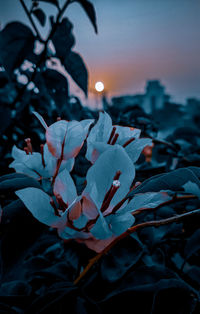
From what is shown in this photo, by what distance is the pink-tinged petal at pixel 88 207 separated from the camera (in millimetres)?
250

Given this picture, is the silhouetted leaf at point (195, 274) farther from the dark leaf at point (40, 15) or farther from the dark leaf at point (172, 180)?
the dark leaf at point (40, 15)

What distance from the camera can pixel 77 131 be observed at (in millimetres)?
298

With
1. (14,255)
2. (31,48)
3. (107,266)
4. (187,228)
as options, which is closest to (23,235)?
(14,255)

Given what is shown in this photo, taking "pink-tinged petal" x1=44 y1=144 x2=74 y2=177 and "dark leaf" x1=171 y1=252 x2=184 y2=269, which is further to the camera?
"dark leaf" x1=171 y1=252 x2=184 y2=269

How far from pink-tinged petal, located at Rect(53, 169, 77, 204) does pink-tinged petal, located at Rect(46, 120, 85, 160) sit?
4cm

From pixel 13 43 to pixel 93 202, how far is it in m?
0.52

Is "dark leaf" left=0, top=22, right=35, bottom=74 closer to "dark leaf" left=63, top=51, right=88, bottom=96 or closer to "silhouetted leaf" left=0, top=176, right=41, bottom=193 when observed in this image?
"dark leaf" left=63, top=51, right=88, bottom=96

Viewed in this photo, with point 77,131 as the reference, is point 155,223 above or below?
below

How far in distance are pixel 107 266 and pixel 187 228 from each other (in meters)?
0.29

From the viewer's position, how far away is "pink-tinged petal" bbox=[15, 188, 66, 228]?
0.83 ft

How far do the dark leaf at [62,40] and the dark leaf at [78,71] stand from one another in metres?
0.03

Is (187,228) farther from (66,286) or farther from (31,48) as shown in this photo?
(31,48)

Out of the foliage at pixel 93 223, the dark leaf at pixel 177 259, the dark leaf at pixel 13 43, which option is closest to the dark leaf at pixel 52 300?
the foliage at pixel 93 223

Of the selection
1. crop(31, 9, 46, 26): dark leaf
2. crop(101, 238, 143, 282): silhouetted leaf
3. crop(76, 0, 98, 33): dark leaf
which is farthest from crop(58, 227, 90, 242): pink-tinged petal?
crop(31, 9, 46, 26): dark leaf
